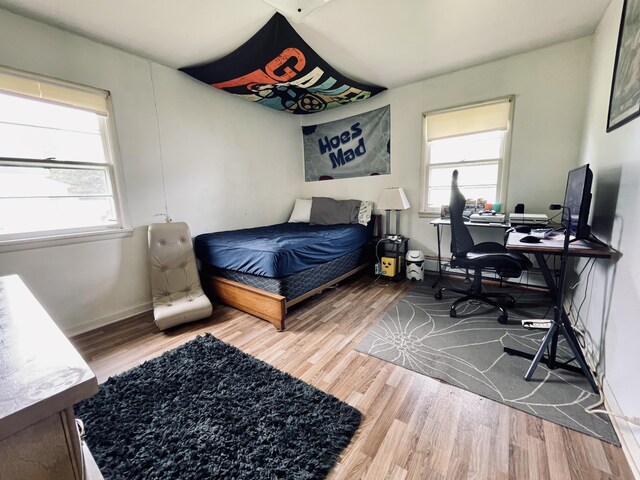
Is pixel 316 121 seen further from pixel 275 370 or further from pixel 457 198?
pixel 275 370

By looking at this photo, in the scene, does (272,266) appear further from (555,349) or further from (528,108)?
(528,108)

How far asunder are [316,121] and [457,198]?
109 inches

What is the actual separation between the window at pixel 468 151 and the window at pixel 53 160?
347cm

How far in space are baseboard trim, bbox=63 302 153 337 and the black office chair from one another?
→ 2.99 meters

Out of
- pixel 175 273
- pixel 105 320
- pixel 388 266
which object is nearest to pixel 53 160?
pixel 175 273

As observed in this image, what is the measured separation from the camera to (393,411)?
1386 mm

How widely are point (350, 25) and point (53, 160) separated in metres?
2.64

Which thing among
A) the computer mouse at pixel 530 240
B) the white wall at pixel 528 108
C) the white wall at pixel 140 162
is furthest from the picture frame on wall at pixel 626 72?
the white wall at pixel 140 162

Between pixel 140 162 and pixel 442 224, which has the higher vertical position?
pixel 140 162

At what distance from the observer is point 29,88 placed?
6.35 ft

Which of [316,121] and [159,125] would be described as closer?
[159,125]

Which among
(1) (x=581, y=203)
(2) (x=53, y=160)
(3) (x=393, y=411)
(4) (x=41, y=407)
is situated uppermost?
(2) (x=53, y=160)

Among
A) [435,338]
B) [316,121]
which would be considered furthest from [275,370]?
[316,121]

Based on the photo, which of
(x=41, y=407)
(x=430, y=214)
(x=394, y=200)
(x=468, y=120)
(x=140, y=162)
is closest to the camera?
(x=41, y=407)
